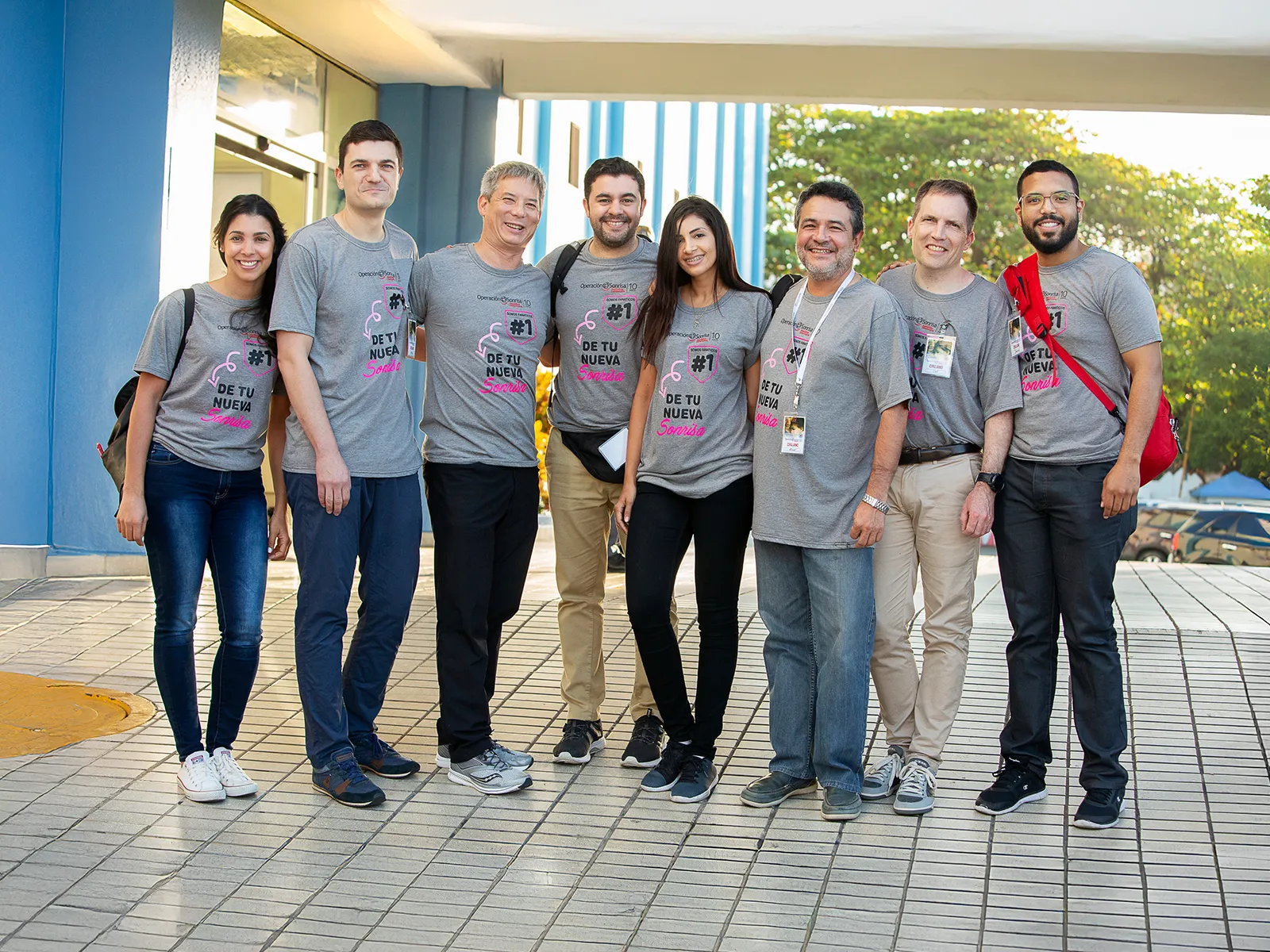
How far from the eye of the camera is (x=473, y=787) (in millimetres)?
4562

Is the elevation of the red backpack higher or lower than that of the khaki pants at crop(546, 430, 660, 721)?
higher

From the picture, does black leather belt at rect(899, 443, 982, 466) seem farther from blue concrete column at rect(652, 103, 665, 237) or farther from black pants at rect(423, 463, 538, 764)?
blue concrete column at rect(652, 103, 665, 237)

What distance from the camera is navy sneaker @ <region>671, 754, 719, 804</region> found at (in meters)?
4.51

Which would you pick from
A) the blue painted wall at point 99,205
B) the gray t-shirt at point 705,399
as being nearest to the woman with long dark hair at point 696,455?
the gray t-shirt at point 705,399

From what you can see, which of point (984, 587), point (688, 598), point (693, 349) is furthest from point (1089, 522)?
point (984, 587)

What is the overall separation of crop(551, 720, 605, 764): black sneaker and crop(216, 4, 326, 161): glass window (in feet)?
18.6

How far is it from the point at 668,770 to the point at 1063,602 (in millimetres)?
1405

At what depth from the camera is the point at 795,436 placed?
14.0 ft

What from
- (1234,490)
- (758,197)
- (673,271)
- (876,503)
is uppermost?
(758,197)

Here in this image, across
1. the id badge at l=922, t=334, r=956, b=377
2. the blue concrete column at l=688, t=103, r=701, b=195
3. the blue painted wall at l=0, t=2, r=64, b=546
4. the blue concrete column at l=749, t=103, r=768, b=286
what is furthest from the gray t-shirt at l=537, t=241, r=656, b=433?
the blue concrete column at l=749, t=103, r=768, b=286

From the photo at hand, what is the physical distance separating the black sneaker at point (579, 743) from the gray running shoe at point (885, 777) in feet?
3.21

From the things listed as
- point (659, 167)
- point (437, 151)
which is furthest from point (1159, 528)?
point (437, 151)

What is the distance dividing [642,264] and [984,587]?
5.17 m

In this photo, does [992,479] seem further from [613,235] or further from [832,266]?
[613,235]
